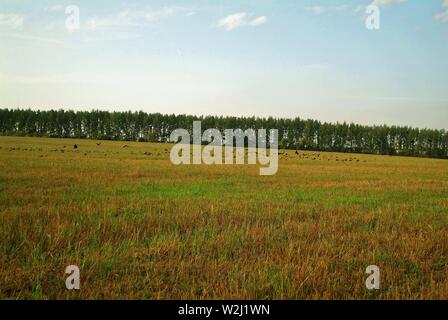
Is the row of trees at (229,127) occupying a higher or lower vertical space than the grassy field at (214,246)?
higher

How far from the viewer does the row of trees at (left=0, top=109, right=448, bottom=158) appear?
11850cm

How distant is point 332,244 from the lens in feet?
19.7

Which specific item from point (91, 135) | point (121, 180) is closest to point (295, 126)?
point (91, 135)

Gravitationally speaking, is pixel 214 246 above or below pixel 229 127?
below

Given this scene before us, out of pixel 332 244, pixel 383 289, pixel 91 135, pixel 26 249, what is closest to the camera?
pixel 383 289

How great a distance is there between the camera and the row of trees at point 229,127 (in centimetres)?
11850

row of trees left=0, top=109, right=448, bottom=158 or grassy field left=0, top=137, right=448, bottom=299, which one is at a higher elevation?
row of trees left=0, top=109, right=448, bottom=158

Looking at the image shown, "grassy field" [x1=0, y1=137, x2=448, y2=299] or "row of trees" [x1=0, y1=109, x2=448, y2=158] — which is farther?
"row of trees" [x1=0, y1=109, x2=448, y2=158]

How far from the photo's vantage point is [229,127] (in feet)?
402

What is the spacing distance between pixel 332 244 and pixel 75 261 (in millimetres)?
3999

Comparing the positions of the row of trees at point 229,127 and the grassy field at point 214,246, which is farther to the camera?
the row of trees at point 229,127

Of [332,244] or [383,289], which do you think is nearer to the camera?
[383,289]

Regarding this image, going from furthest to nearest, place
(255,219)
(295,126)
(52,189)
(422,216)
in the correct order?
(295,126)
(52,189)
(422,216)
(255,219)
